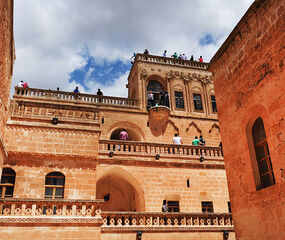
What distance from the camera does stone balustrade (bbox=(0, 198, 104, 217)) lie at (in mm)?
10207

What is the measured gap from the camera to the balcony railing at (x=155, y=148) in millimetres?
14836

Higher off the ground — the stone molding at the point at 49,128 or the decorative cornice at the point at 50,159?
the stone molding at the point at 49,128

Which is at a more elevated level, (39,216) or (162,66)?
(162,66)

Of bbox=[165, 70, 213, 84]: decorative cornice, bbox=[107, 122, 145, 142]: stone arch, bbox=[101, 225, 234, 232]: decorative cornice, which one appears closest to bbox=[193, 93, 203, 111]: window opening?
bbox=[165, 70, 213, 84]: decorative cornice

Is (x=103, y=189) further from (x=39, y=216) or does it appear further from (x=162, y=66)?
(x=162, y=66)

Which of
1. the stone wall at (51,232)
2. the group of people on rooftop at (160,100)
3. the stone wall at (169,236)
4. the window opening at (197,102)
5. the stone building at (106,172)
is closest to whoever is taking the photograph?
the stone wall at (51,232)

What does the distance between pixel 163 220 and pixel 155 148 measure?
4.04 m

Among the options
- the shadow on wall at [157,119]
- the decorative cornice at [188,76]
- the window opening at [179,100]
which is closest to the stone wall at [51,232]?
the shadow on wall at [157,119]

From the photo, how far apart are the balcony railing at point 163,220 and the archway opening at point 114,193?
4913 millimetres

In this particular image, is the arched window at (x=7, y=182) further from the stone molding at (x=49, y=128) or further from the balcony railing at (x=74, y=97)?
the balcony railing at (x=74, y=97)

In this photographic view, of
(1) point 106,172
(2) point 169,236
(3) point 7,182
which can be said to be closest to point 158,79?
(1) point 106,172

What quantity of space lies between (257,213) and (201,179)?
739cm

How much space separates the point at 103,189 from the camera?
1795 centimetres

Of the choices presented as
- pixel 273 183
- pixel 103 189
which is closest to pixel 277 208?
pixel 273 183
